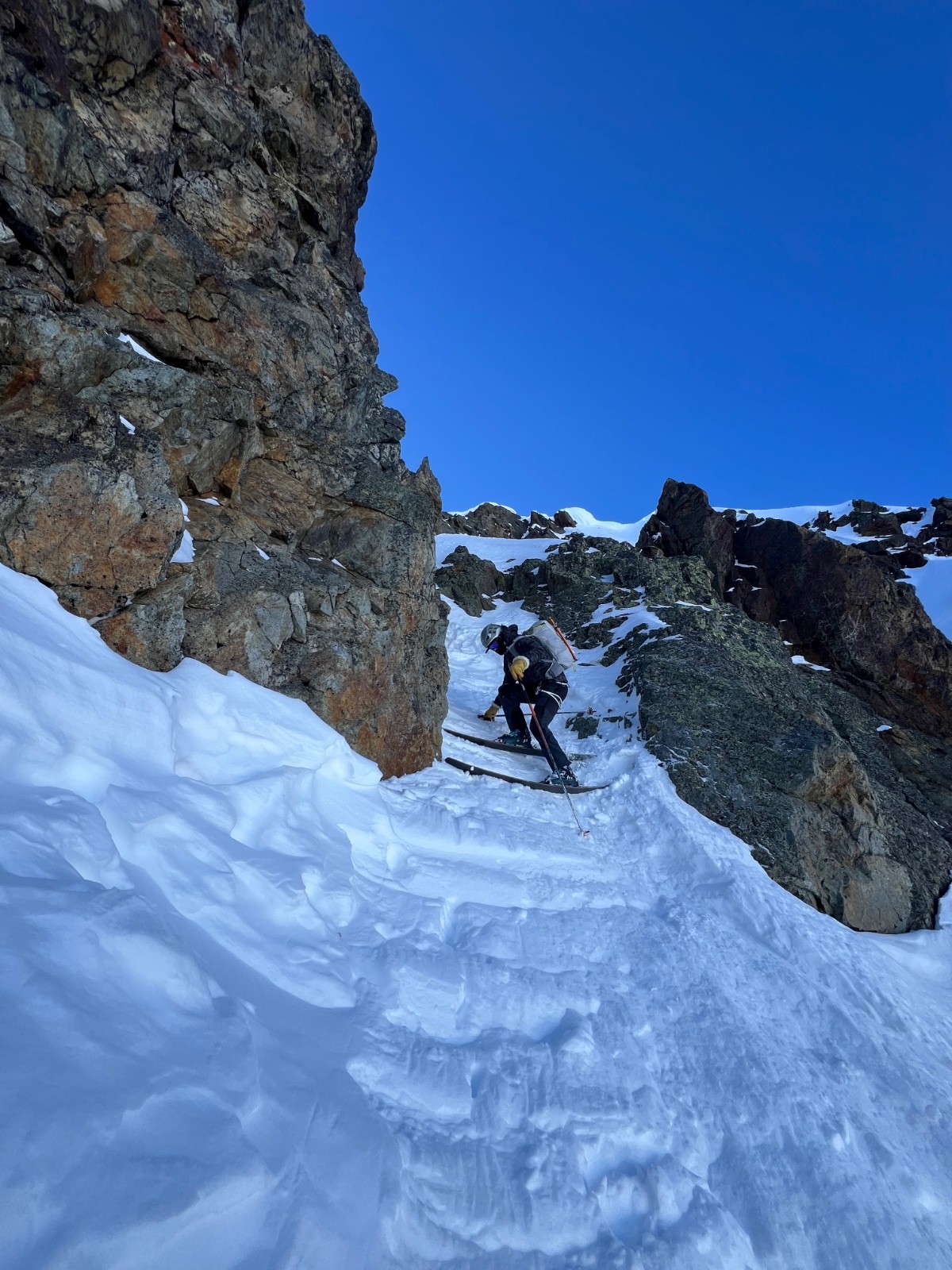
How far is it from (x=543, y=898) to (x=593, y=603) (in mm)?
16192

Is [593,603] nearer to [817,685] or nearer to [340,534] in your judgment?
[817,685]

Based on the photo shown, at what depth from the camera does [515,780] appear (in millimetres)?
8242

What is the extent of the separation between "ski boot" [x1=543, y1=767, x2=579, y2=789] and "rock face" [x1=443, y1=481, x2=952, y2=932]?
153 cm

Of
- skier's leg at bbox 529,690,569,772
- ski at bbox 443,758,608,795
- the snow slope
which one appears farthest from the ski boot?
the snow slope

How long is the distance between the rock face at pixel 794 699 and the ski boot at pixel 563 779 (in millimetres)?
1525

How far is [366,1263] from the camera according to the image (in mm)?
1952

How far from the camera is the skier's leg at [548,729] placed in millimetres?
9297

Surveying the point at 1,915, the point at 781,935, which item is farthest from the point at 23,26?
the point at 781,935

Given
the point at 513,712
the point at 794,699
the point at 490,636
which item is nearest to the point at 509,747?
the point at 513,712

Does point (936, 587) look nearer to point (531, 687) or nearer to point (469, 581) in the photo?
point (469, 581)

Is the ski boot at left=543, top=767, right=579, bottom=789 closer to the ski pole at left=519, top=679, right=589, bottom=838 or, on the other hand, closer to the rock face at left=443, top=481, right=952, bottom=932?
the ski pole at left=519, top=679, right=589, bottom=838

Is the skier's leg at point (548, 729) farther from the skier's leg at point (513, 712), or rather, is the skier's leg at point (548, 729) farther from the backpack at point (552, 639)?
the backpack at point (552, 639)

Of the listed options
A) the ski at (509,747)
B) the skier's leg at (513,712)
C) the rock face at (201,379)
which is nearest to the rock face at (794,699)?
the ski at (509,747)

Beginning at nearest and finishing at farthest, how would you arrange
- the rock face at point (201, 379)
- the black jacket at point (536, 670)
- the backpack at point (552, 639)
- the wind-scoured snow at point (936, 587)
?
the rock face at point (201, 379), the black jacket at point (536, 670), the backpack at point (552, 639), the wind-scoured snow at point (936, 587)
